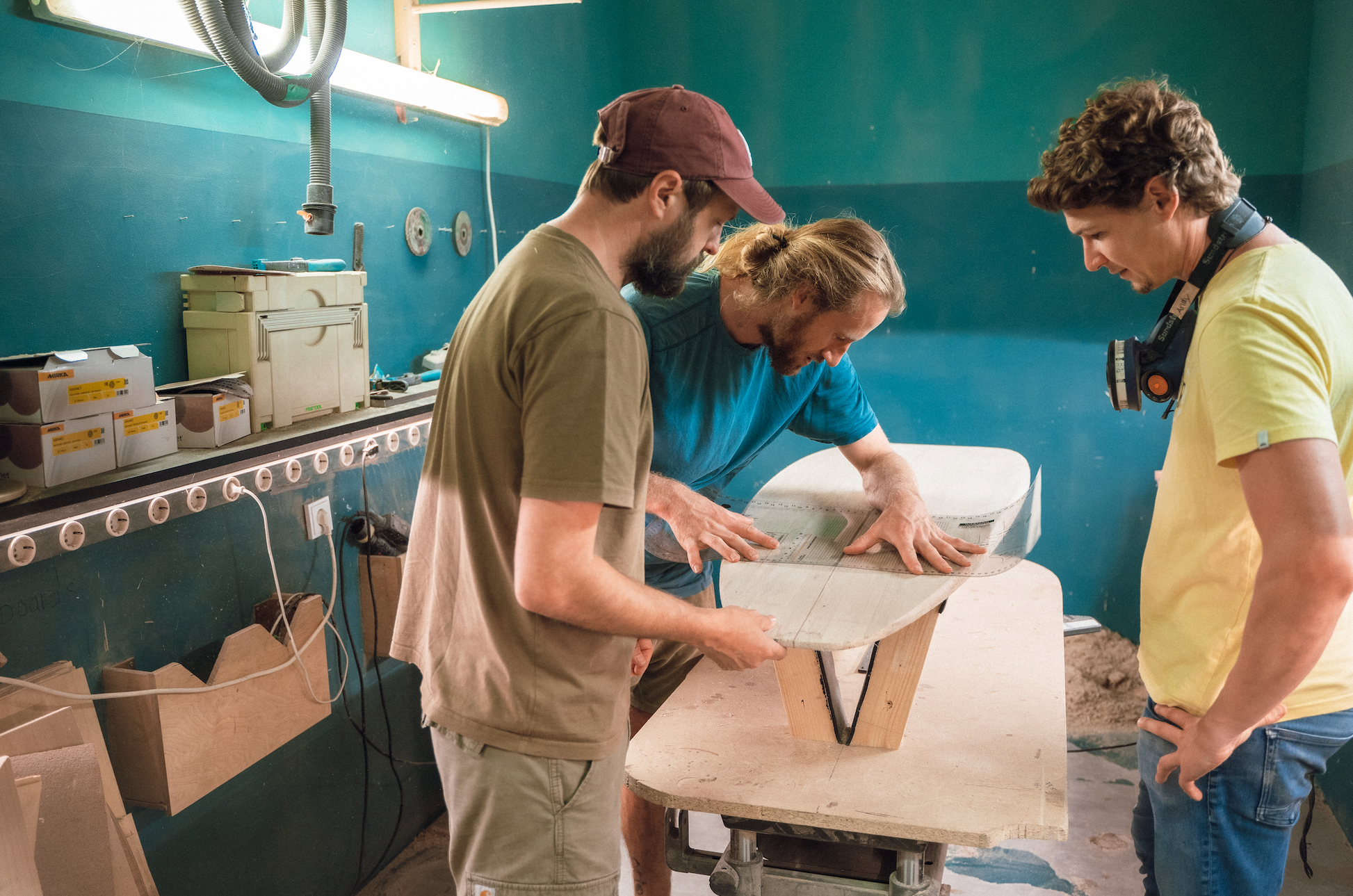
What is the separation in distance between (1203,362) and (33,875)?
1.86m

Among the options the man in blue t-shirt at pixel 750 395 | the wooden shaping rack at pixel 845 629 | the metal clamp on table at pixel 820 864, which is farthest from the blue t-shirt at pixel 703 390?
the metal clamp on table at pixel 820 864

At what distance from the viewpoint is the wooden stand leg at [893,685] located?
1.53m

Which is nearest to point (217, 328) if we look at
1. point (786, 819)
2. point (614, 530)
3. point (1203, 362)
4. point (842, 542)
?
point (614, 530)

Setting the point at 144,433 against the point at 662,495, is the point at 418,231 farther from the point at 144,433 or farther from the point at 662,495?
the point at 662,495

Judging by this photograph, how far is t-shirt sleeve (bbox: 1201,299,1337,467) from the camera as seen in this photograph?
1.06m

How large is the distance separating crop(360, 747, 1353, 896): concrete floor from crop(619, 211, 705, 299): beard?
6.41 ft

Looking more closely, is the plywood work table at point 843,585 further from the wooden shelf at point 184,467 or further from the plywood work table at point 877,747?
the wooden shelf at point 184,467

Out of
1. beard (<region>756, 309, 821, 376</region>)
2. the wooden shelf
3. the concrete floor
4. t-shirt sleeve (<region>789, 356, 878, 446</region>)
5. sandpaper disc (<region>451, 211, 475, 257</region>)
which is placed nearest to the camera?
the wooden shelf

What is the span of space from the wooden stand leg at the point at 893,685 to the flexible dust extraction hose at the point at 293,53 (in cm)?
149

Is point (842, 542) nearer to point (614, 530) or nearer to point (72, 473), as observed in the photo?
point (614, 530)

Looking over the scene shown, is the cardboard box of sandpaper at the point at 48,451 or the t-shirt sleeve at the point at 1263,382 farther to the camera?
the cardboard box of sandpaper at the point at 48,451

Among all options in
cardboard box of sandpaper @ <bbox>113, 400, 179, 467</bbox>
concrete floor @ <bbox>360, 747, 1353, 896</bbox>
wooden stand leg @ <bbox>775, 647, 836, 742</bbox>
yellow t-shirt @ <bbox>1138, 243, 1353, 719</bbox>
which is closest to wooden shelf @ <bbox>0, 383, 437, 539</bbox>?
cardboard box of sandpaper @ <bbox>113, 400, 179, 467</bbox>

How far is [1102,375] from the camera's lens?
3592mm

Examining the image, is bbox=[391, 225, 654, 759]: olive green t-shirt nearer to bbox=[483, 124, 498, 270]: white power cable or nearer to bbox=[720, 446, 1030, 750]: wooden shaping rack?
bbox=[720, 446, 1030, 750]: wooden shaping rack
